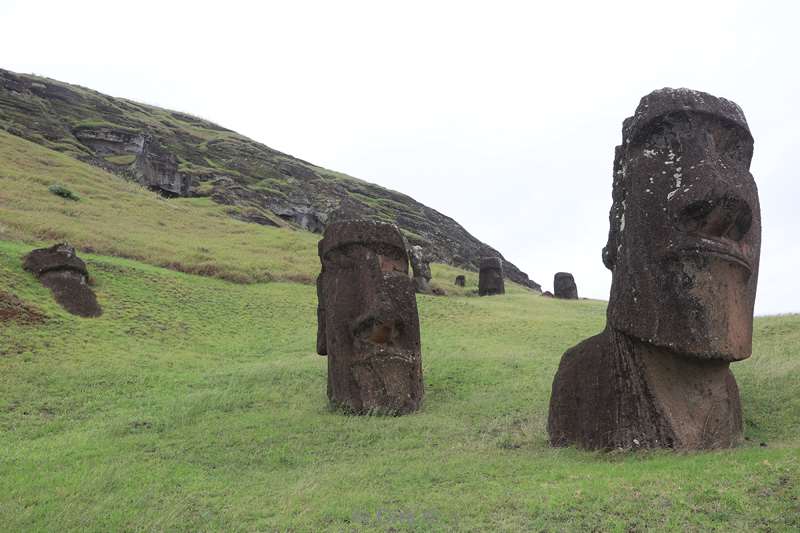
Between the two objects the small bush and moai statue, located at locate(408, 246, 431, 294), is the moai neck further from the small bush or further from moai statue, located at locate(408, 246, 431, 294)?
the small bush

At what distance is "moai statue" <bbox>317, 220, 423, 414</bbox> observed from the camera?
461 inches

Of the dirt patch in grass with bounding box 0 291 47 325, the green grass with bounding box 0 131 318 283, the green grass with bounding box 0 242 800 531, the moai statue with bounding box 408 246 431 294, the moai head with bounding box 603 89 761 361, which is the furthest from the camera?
the moai statue with bounding box 408 246 431 294

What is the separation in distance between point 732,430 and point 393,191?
10597cm

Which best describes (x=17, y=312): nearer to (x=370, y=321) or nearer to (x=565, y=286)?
(x=370, y=321)

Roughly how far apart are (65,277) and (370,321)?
14652 mm

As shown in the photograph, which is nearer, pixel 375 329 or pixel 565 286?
pixel 375 329

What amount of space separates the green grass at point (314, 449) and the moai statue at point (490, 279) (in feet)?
58.1

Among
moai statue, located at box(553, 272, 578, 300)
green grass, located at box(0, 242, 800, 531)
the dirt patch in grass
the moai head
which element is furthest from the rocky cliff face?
the moai head

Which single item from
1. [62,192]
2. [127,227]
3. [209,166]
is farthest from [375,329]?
[209,166]

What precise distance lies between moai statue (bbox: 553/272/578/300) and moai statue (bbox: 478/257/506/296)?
346 cm

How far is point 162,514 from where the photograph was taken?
6602 mm

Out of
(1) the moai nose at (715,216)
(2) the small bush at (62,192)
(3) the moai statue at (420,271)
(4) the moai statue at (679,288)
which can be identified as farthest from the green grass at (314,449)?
(2) the small bush at (62,192)

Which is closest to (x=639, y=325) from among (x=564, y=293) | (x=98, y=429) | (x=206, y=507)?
(x=206, y=507)

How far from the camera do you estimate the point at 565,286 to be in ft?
129
